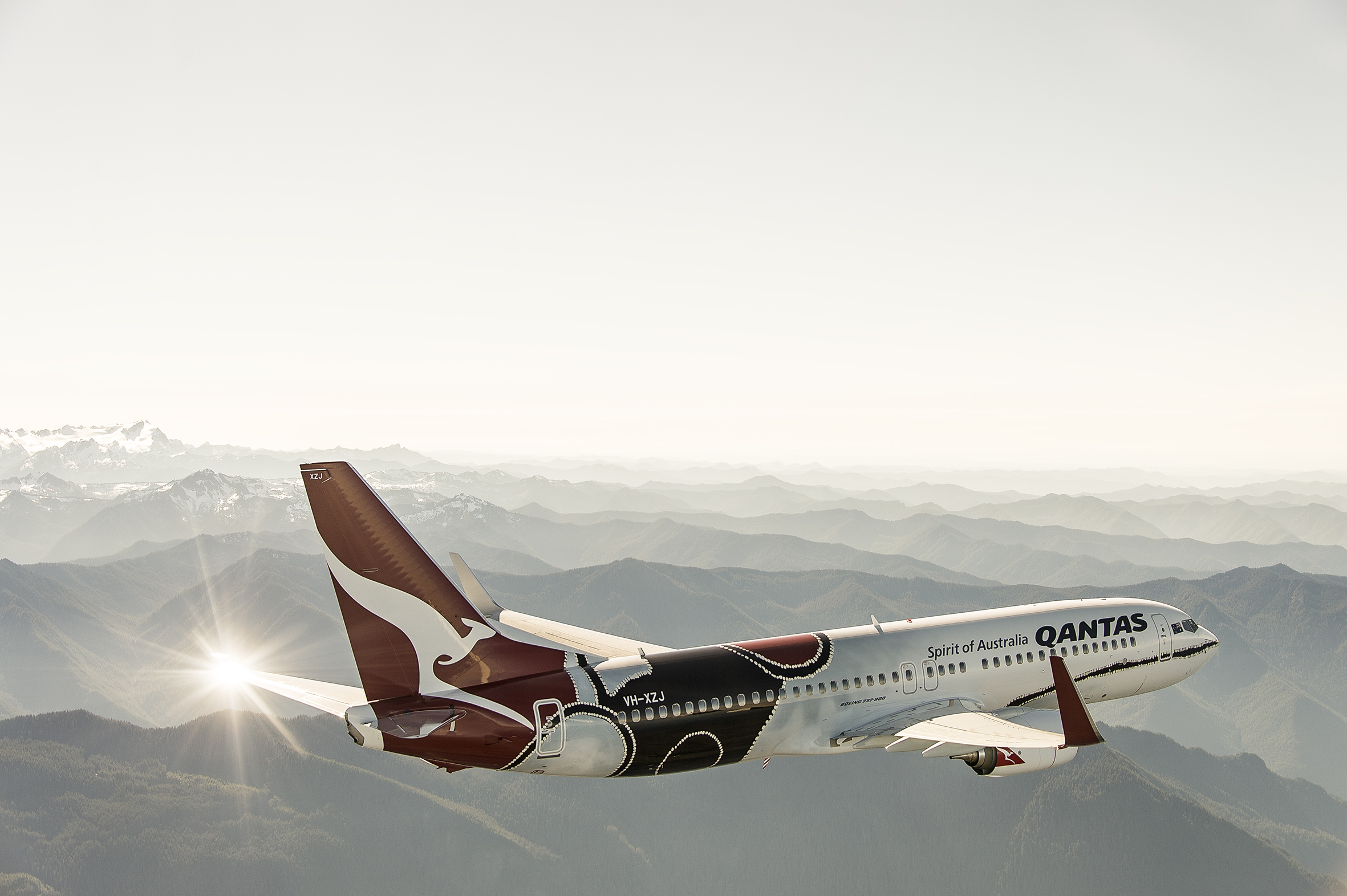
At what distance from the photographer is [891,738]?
1551 inches

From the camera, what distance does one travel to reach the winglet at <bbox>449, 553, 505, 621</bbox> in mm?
45969

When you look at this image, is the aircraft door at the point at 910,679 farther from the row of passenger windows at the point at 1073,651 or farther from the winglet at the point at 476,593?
the winglet at the point at 476,593

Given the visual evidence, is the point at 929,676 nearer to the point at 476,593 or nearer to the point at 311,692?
the point at 476,593

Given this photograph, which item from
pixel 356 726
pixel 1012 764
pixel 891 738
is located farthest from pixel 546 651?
pixel 1012 764

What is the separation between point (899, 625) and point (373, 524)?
29949 millimetres

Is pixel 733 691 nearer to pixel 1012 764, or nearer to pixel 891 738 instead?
pixel 891 738

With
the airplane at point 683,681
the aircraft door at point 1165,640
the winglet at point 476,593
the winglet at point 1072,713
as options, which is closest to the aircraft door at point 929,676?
the airplane at point 683,681

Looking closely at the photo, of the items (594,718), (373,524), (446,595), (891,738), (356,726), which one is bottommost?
(891,738)

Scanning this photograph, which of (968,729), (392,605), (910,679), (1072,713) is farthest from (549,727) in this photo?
(1072,713)

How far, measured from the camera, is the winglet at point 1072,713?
30578 millimetres

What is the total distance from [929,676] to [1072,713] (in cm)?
1146

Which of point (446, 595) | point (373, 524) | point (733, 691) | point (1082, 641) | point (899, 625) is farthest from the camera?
point (1082, 641)

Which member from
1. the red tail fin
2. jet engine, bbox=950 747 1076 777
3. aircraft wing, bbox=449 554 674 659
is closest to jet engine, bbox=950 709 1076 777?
jet engine, bbox=950 747 1076 777

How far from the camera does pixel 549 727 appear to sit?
3450cm
